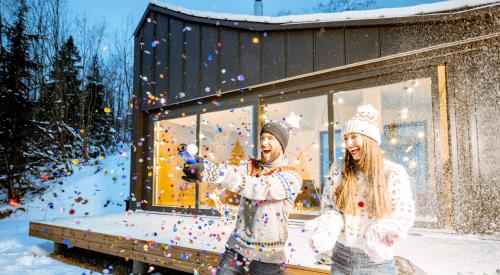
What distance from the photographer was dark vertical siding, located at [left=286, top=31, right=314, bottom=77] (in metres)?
5.55

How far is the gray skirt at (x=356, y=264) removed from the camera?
166 centimetres

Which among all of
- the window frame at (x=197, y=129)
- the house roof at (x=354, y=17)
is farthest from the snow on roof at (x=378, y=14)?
the window frame at (x=197, y=129)

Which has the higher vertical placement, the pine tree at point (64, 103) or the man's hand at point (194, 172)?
the pine tree at point (64, 103)

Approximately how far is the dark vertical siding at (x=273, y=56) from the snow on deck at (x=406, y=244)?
263 centimetres

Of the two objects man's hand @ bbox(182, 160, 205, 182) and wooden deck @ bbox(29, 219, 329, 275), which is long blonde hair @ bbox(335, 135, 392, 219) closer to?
man's hand @ bbox(182, 160, 205, 182)

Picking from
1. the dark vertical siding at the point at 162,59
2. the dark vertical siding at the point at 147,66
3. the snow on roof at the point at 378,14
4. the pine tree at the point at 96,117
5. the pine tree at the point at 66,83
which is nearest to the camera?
the snow on roof at the point at 378,14

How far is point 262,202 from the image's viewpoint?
221 cm

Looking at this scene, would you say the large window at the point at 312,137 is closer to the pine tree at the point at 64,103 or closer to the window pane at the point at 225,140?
the window pane at the point at 225,140

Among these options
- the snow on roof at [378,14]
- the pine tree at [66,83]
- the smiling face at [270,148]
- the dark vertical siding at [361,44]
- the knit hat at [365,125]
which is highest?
the pine tree at [66,83]

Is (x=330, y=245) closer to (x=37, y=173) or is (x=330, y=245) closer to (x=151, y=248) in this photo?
(x=151, y=248)

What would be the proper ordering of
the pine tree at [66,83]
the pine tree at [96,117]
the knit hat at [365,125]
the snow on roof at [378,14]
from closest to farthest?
the knit hat at [365,125] < the snow on roof at [378,14] < the pine tree at [66,83] < the pine tree at [96,117]

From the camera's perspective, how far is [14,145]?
1116cm

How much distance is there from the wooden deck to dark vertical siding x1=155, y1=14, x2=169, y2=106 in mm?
3573

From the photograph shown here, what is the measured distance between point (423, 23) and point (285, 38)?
2.20 metres
